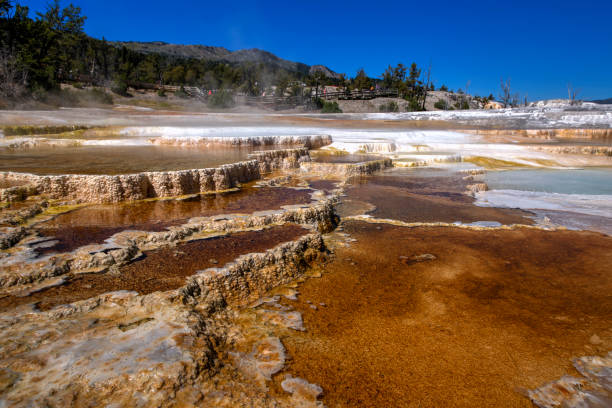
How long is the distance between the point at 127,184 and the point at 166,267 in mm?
2100

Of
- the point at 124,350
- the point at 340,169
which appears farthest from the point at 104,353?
the point at 340,169

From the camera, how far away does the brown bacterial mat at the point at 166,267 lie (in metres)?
2.11

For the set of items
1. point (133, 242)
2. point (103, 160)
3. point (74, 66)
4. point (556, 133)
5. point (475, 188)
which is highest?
point (74, 66)

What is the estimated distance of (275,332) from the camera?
2.03 metres

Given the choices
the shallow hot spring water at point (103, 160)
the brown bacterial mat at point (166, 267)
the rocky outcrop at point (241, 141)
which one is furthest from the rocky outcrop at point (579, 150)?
the brown bacterial mat at point (166, 267)

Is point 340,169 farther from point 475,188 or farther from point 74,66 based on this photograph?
point 74,66

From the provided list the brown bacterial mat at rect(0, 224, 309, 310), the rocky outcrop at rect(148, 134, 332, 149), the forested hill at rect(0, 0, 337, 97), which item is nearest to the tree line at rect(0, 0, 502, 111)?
the forested hill at rect(0, 0, 337, 97)

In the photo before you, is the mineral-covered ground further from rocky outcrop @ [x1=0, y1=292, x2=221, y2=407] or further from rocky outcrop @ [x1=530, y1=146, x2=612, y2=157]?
rocky outcrop @ [x1=530, y1=146, x2=612, y2=157]

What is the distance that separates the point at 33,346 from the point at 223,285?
1044 millimetres

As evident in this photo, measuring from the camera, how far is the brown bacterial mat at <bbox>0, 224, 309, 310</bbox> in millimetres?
2113

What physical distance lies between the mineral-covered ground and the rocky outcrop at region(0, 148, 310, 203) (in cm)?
2

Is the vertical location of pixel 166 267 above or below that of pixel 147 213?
below

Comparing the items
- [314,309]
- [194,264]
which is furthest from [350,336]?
[194,264]

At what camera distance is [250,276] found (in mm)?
2539
